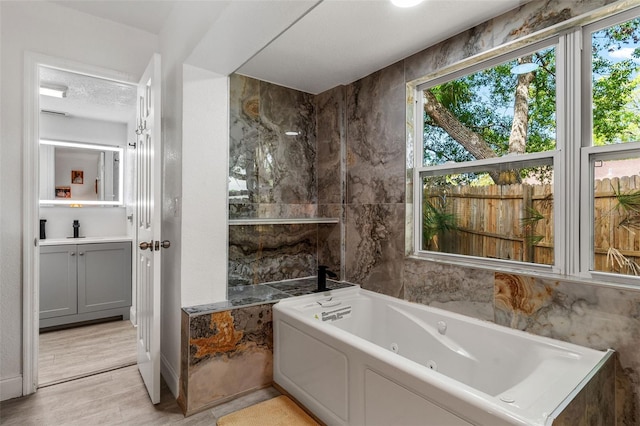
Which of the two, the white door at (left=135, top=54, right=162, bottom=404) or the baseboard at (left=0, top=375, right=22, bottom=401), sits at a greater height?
the white door at (left=135, top=54, right=162, bottom=404)

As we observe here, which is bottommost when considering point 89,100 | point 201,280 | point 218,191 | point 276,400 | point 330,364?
point 276,400

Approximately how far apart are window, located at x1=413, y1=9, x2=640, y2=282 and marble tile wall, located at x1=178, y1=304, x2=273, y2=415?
1306 millimetres

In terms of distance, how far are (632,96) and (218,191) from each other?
2.30 meters

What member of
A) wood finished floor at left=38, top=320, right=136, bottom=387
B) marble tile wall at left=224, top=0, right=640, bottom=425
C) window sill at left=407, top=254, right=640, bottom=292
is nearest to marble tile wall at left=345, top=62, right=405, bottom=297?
marble tile wall at left=224, top=0, right=640, bottom=425

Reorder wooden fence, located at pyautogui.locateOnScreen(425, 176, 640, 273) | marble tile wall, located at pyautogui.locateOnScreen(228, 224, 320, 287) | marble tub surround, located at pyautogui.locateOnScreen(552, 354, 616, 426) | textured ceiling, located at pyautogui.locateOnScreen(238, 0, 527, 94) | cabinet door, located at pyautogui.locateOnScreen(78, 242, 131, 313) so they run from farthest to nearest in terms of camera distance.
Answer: cabinet door, located at pyautogui.locateOnScreen(78, 242, 131, 313)
marble tile wall, located at pyautogui.locateOnScreen(228, 224, 320, 287)
textured ceiling, located at pyautogui.locateOnScreen(238, 0, 527, 94)
wooden fence, located at pyautogui.locateOnScreen(425, 176, 640, 273)
marble tub surround, located at pyautogui.locateOnScreen(552, 354, 616, 426)

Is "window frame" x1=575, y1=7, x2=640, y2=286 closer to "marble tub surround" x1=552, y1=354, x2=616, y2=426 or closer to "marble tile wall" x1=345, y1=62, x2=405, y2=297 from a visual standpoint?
"marble tub surround" x1=552, y1=354, x2=616, y2=426

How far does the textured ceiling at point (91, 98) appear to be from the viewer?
287 cm

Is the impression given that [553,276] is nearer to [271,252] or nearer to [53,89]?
[271,252]

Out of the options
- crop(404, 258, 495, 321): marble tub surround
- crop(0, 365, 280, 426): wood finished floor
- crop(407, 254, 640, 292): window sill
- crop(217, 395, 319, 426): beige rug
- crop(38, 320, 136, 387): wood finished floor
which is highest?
crop(407, 254, 640, 292): window sill

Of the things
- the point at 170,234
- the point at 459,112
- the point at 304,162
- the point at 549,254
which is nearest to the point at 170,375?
the point at 170,234

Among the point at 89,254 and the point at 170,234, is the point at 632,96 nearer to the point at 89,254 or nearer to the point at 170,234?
the point at 170,234

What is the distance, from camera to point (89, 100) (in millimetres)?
3426

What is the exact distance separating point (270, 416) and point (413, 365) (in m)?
0.99

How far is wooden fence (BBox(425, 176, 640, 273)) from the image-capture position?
1.55 meters
